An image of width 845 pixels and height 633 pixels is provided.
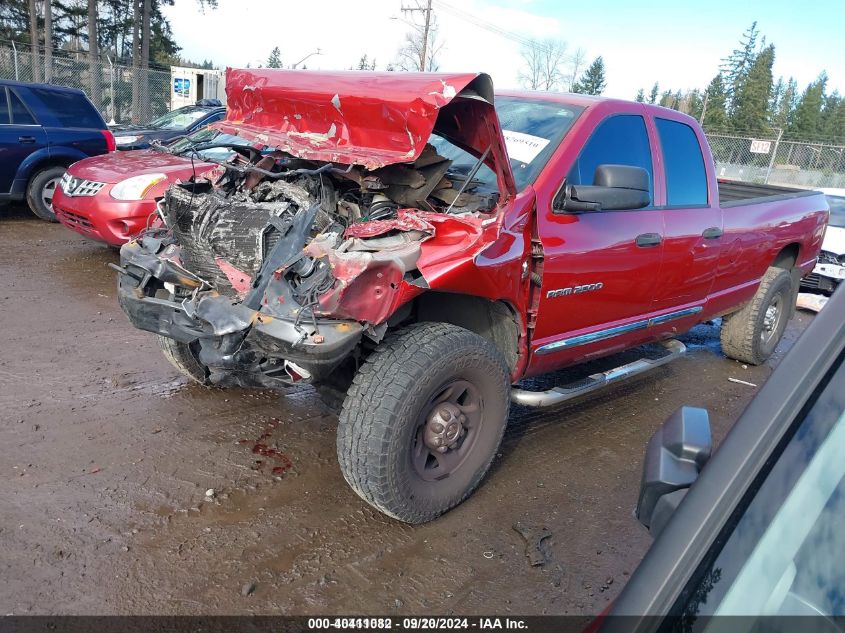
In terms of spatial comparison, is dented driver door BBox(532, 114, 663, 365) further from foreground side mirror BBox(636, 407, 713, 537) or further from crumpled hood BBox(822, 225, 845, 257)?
crumpled hood BBox(822, 225, 845, 257)

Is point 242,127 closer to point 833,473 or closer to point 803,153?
point 833,473

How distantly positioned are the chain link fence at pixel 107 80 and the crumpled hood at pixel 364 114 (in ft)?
57.2

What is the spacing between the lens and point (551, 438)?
4.07m

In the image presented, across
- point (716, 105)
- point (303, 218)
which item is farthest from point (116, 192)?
point (716, 105)

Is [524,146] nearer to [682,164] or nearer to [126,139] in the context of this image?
[682,164]

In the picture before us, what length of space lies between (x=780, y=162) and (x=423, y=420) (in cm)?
2719

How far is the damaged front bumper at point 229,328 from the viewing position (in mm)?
2609

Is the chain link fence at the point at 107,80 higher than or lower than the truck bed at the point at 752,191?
higher

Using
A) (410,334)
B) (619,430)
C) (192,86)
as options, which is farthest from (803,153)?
(410,334)

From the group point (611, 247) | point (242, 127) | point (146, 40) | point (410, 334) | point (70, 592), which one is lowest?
point (70, 592)

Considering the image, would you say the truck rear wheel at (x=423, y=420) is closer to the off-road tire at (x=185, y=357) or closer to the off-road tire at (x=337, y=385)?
the off-road tire at (x=337, y=385)

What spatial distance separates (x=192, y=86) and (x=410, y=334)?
19.7m

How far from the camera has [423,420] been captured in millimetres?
2912

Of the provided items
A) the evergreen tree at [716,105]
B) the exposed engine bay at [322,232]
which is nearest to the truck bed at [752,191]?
the exposed engine bay at [322,232]
